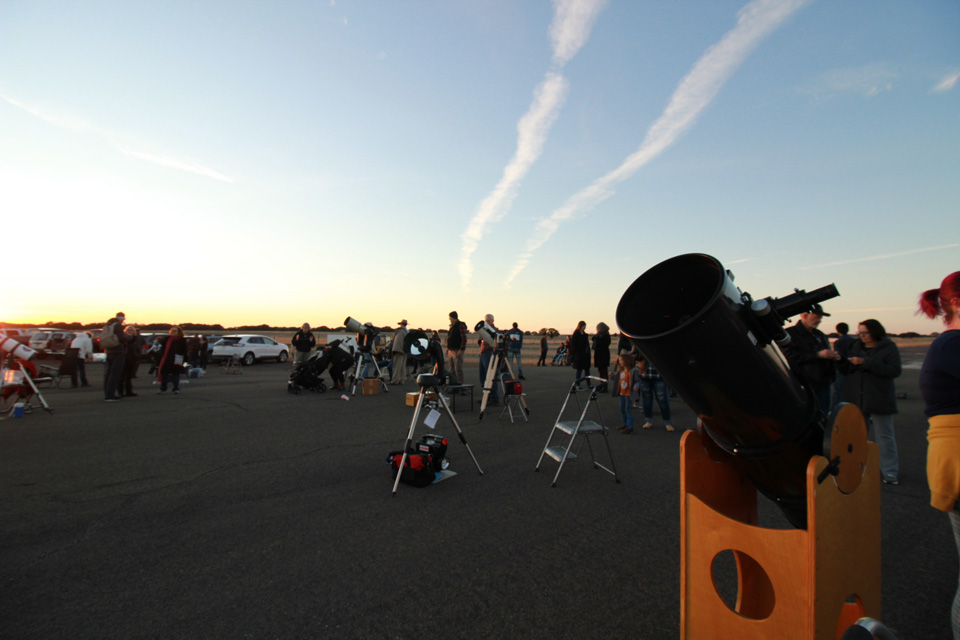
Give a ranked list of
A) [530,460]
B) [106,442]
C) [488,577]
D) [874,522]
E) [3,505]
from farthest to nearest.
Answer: [106,442] → [530,460] → [3,505] → [488,577] → [874,522]

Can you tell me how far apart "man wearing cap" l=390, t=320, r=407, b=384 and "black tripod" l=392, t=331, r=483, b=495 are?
625 centimetres

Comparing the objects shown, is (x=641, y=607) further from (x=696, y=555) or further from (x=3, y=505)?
(x=3, y=505)

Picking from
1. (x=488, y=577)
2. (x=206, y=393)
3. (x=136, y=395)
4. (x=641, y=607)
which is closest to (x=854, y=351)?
(x=641, y=607)

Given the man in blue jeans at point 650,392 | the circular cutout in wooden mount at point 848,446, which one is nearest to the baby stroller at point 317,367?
the man in blue jeans at point 650,392

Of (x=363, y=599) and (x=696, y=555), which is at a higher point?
(x=696, y=555)

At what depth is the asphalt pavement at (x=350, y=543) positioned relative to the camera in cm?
252

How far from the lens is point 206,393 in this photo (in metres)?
11.7

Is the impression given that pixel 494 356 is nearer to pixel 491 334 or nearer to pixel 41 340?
pixel 491 334

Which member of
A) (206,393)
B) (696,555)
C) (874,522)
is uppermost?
(874,522)

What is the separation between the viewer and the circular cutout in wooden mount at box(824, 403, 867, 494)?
173 centimetres

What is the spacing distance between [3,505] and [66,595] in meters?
2.24

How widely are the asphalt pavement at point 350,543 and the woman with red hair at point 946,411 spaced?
3.13ft

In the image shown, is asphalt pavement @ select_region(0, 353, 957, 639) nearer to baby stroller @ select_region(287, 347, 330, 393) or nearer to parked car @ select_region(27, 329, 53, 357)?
baby stroller @ select_region(287, 347, 330, 393)

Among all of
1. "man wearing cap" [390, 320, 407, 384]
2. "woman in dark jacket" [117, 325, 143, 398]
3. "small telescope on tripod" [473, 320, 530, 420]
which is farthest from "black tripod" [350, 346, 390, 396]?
"woman in dark jacket" [117, 325, 143, 398]
